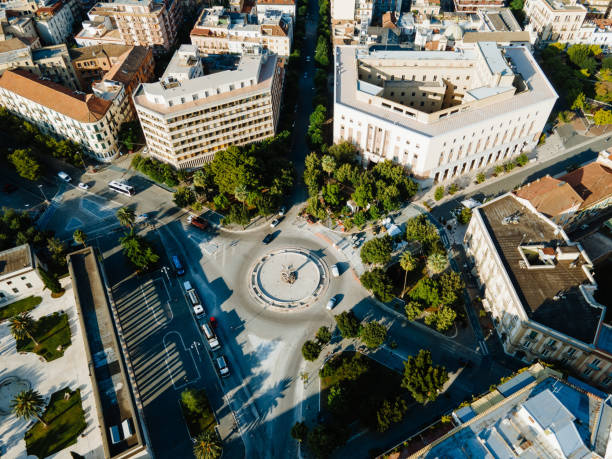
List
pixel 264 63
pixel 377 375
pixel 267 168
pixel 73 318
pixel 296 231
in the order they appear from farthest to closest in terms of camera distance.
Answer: pixel 264 63 < pixel 267 168 < pixel 296 231 < pixel 73 318 < pixel 377 375

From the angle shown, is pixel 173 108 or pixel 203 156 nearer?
pixel 173 108

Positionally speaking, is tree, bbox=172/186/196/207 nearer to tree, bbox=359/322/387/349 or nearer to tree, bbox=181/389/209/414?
tree, bbox=181/389/209/414

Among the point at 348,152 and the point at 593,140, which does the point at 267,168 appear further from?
the point at 593,140

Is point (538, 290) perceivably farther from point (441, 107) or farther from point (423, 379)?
point (441, 107)

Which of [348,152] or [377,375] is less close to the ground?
[348,152]

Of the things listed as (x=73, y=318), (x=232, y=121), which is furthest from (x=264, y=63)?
(x=73, y=318)

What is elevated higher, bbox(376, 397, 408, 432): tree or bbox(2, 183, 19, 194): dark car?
bbox(376, 397, 408, 432): tree

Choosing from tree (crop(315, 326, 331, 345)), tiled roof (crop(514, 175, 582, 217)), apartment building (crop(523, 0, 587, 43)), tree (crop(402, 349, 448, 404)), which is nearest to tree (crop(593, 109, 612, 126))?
tiled roof (crop(514, 175, 582, 217))

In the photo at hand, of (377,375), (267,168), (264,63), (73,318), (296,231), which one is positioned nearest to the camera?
(377,375)
